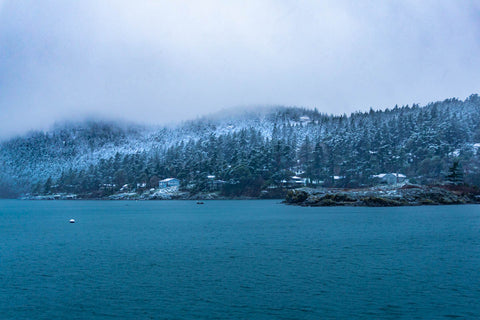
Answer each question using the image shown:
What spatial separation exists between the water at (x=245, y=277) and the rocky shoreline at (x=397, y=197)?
166ft

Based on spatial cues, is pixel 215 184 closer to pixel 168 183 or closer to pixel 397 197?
pixel 168 183

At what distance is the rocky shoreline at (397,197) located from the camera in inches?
3634

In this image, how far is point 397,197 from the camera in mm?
93188

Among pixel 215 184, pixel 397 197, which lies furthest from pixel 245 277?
pixel 215 184

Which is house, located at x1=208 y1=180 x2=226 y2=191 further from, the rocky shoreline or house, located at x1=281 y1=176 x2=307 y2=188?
the rocky shoreline

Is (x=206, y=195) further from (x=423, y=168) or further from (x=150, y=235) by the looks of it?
(x=150, y=235)

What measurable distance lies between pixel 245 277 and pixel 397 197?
77.6 m

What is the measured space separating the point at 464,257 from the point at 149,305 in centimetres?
2392

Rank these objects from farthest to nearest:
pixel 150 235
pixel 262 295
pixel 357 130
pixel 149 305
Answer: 1. pixel 357 130
2. pixel 150 235
3. pixel 262 295
4. pixel 149 305

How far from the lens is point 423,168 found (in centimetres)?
13538

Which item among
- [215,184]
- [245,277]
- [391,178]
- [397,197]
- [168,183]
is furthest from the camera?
[168,183]

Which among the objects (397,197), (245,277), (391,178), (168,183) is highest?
(391,178)

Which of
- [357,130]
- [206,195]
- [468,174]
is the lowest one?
[206,195]

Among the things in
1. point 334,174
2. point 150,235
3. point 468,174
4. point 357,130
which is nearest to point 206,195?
point 334,174
